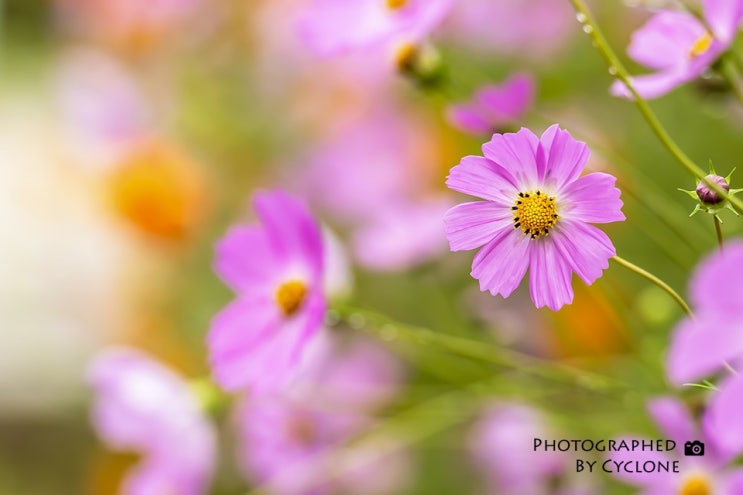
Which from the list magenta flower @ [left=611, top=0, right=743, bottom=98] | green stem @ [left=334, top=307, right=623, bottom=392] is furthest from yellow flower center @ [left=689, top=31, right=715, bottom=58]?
green stem @ [left=334, top=307, right=623, bottom=392]

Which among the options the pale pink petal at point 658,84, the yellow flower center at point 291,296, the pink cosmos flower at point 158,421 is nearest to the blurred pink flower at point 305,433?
the pink cosmos flower at point 158,421

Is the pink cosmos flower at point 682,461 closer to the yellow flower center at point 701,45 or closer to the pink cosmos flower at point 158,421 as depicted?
the yellow flower center at point 701,45

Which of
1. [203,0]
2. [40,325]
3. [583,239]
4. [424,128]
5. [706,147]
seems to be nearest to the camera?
[583,239]

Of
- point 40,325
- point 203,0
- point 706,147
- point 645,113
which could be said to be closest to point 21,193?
point 40,325

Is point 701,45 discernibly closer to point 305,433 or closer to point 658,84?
point 658,84

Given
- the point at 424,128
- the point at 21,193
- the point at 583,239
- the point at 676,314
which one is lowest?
the point at 583,239

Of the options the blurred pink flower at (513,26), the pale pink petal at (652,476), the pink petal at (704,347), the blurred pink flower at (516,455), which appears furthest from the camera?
the blurred pink flower at (513,26)

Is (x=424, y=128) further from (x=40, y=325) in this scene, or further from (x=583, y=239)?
(x=40, y=325)
